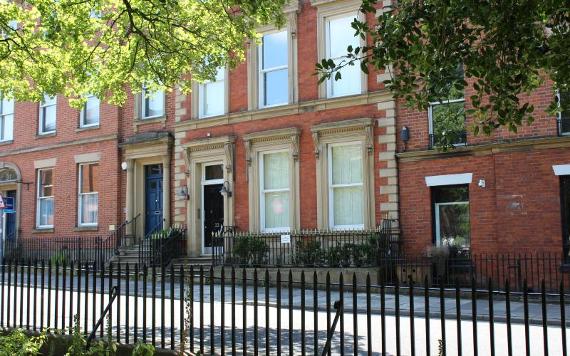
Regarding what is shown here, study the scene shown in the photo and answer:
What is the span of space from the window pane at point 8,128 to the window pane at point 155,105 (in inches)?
282

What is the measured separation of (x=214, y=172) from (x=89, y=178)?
5492 mm

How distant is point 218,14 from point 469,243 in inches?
325

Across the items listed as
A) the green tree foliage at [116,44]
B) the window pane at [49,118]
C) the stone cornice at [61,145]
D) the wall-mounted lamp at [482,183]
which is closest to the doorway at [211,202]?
the stone cornice at [61,145]

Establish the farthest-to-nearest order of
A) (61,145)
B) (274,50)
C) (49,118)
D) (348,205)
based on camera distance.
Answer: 1. (49,118)
2. (61,145)
3. (274,50)
4. (348,205)

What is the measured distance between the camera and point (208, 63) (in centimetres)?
1479

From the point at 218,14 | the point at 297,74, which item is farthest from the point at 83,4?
the point at 297,74

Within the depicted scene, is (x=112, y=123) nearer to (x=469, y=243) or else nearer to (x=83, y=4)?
(x=83, y=4)

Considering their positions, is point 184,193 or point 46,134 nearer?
point 184,193

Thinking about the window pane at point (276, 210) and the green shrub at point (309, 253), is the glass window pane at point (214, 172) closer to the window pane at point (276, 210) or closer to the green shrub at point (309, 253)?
the window pane at point (276, 210)

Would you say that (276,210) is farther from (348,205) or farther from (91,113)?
(91,113)

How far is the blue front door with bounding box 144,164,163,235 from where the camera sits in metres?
22.5

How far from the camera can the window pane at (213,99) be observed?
2107 centimetres

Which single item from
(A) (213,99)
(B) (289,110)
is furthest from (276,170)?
(A) (213,99)

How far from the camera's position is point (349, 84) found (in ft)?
61.4
